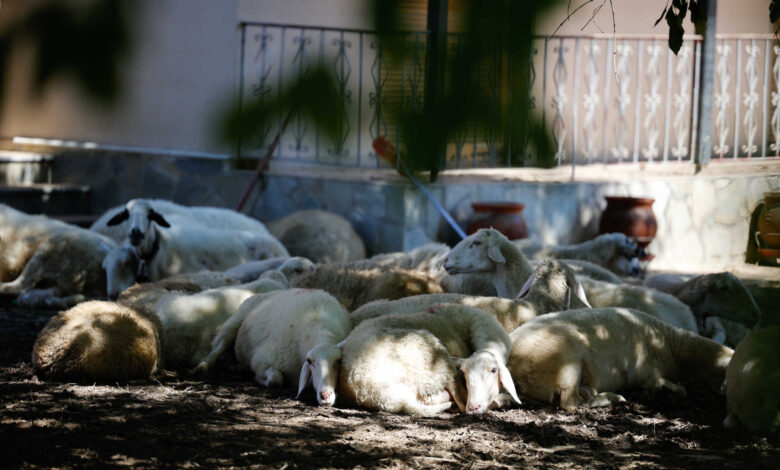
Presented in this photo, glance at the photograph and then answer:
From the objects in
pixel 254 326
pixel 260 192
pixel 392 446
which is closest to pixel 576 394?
pixel 392 446

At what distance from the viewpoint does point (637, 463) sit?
3645 mm

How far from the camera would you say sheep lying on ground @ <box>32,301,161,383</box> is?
4.60m

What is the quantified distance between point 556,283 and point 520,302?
1.01 feet

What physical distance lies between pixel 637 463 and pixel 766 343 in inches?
39.2

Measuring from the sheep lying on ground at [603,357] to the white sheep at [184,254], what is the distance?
14.0 ft

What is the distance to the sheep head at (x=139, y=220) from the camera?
798cm

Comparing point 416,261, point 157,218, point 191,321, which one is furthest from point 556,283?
point 157,218

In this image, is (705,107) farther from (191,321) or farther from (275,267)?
(191,321)

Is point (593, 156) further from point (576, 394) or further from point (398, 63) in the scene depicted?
point (398, 63)

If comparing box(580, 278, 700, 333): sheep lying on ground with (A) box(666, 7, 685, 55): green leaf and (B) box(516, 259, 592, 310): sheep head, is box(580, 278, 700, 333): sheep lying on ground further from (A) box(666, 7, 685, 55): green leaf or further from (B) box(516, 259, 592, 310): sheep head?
(A) box(666, 7, 685, 55): green leaf

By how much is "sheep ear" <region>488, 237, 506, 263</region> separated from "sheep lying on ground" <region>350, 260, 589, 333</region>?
596 mm

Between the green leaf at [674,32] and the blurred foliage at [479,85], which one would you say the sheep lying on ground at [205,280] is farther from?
the blurred foliage at [479,85]

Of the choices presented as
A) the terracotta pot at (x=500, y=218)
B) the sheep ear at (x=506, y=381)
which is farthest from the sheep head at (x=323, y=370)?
the terracotta pot at (x=500, y=218)

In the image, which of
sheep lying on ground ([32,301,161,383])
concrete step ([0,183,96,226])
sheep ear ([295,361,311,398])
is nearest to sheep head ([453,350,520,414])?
sheep ear ([295,361,311,398])
